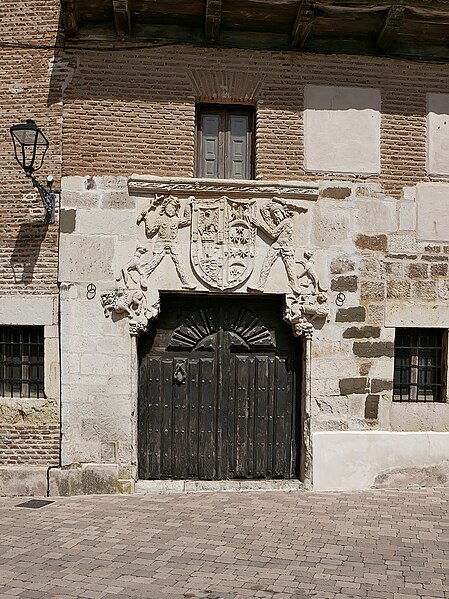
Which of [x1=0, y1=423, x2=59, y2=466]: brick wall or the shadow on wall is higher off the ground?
the shadow on wall

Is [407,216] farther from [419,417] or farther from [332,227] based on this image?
[419,417]

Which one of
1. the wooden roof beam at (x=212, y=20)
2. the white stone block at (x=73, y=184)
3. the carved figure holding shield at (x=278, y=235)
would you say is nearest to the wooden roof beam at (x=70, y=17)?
the wooden roof beam at (x=212, y=20)

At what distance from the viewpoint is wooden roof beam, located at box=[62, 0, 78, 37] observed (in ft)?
24.7

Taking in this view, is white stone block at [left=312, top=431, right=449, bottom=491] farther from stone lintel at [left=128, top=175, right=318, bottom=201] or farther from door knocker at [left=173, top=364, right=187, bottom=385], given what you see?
stone lintel at [left=128, top=175, right=318, bottom=201]

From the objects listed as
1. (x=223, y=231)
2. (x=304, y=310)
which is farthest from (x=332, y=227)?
(x=223, y=231)

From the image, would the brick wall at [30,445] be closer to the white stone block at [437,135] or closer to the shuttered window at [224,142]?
the shuttered window at [224,142]

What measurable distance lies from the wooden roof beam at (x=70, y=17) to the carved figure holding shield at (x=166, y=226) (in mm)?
2182

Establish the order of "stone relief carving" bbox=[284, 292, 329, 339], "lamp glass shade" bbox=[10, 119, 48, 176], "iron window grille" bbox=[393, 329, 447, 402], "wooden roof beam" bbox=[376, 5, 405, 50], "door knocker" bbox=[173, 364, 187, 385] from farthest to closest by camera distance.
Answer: "iron window grille" bbox=[393, 329, 447, 402] < "door knocker" bbox=[173, 364, 187, 385] < "stone relief carving" bbox=[284, 292, 329, 339] < "wooden roof beam" bbox=[376, 5, 405, 50] < "lamp glass shade" bbox=[10, 119, 48, 176]

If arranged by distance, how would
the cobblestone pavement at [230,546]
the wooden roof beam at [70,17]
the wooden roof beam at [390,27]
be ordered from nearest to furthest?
1. the cobblestone pavement at [230,546]
2. the wooden roof beam at [70,17]
3. the wooden roof beam at [390,27]

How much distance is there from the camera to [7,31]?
7949mm

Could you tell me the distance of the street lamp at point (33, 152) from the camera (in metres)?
7.23

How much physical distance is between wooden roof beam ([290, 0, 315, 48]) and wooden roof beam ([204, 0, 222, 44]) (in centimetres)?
90

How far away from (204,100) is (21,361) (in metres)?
3.81

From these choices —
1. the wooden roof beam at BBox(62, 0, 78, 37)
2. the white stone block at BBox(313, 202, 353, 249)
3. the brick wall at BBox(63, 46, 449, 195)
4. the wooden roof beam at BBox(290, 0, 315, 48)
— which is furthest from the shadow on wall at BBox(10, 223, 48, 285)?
the wooden roof beam at BBox(290, 0, 315, 48)
